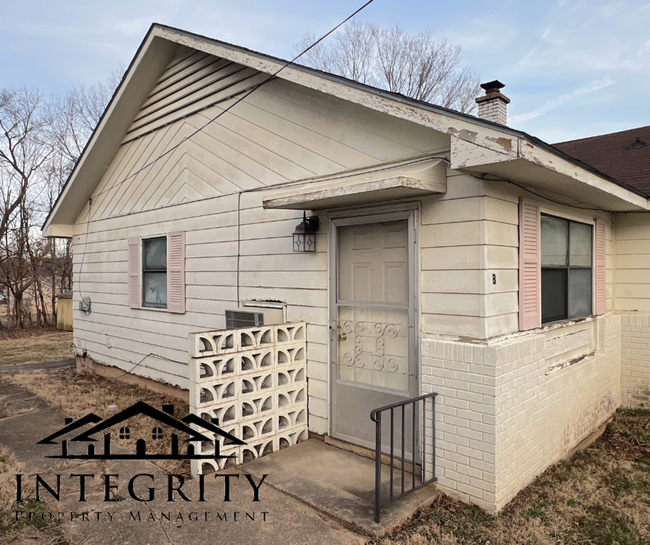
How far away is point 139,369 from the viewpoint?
7035 mm

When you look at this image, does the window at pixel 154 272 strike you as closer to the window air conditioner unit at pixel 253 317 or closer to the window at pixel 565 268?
the window air conditioner unit at pixel 253 317

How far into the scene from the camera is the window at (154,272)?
259 inches

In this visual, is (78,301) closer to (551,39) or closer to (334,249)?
(334,249)

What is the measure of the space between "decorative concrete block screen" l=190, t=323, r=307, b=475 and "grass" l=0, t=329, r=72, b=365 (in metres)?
7.91

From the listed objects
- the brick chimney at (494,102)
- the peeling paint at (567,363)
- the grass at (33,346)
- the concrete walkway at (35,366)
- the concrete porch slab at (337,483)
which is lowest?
the grass at (33,346)

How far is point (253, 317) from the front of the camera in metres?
4.82

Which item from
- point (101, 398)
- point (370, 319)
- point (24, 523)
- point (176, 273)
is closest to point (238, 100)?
point (176, 273)

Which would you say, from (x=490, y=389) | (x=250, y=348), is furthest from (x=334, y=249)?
(x=490, y=389)

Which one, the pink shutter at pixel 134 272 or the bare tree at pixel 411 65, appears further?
the bare tree at pixel 411 65

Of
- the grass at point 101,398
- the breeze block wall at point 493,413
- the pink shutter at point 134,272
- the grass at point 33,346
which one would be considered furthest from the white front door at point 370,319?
the grass at point 33,346

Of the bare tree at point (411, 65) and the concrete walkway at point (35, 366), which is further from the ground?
the bare tree at point (411, 65)

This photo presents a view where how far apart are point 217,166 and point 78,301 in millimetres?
4788

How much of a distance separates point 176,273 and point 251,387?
2.69m

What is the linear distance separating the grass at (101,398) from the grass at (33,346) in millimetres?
2043
